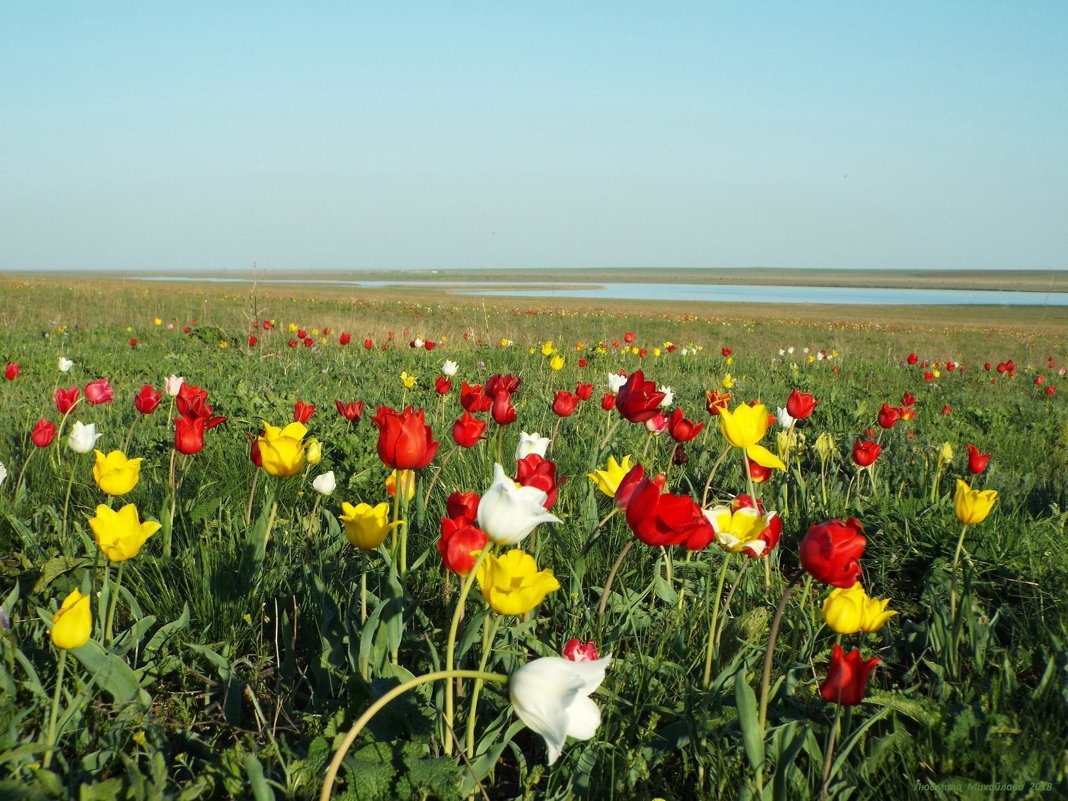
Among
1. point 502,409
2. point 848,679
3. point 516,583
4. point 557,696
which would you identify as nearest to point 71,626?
point 516,583

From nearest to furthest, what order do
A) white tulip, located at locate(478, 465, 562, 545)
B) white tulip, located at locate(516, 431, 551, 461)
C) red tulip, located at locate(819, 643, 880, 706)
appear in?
white tulip, located at locate(478, 465, 562, 545) < red tulip, located at locate(819, 643, 880, 706) < white tulip, located at locate(516, 431, 551, 461)

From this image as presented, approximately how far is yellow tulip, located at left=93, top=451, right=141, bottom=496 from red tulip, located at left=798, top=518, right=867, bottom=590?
1763 millimetres

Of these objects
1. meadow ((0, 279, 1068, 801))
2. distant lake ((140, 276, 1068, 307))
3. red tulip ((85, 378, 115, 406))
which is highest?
distant lake ((140, 276, 1068, 307))

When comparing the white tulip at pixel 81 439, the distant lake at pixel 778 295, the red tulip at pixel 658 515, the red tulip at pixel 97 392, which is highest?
the distant lake at pixel 778 295

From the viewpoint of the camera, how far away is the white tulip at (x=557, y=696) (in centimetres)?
103

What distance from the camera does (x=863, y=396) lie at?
670 centimetres

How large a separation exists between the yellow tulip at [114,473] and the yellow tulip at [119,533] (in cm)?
39

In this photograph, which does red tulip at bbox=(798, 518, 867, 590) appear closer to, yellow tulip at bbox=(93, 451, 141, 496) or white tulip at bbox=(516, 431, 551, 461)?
white tulip at bbox=(516, 431, 551, 461)

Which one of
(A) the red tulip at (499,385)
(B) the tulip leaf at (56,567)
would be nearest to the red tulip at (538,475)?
(A) the red tulip at (499,385)

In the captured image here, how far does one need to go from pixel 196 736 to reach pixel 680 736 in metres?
1.07

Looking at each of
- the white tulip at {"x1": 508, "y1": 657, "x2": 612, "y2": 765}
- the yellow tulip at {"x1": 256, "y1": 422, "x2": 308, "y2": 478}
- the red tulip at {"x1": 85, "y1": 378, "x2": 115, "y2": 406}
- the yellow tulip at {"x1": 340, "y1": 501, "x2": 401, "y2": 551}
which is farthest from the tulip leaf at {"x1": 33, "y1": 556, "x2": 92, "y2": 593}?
the white tulip at {"x1": 508, "y1": 657, "x2": 612, "y2": 765}

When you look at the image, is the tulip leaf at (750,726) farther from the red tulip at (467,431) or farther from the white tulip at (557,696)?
the red tulip at (467,431)

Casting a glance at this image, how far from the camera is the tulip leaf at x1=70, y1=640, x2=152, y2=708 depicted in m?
1.63

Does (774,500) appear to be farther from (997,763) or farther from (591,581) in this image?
(997,763)
